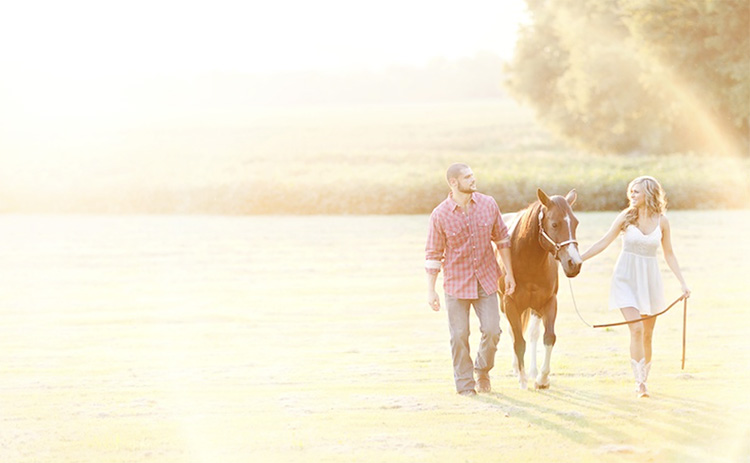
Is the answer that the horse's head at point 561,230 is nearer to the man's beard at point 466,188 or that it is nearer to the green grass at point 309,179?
the man's beard at point 466,188

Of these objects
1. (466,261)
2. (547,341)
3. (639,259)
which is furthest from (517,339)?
(639,259)

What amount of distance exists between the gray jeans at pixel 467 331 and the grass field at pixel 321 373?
0.63 feet

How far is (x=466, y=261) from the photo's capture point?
9.10m

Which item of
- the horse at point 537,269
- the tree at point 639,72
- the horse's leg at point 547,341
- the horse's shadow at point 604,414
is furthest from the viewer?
the tree at point 639,72

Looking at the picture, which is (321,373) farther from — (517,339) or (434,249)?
(434,249)

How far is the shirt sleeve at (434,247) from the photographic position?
29.8ft

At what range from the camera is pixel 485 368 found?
30.7 feet

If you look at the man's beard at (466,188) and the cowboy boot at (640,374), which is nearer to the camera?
the man's beard at (466,188)

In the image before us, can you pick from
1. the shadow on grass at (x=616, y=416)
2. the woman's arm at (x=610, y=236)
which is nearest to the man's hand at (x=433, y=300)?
the shadow on grass at (x=616, y=416)

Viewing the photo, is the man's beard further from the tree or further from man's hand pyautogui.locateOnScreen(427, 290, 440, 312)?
the tree

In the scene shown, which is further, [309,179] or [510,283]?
[309,179]

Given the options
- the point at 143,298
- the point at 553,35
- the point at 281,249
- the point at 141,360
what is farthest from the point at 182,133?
the point at 141,360

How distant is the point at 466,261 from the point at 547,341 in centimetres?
85

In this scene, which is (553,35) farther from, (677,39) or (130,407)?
(130,407)
